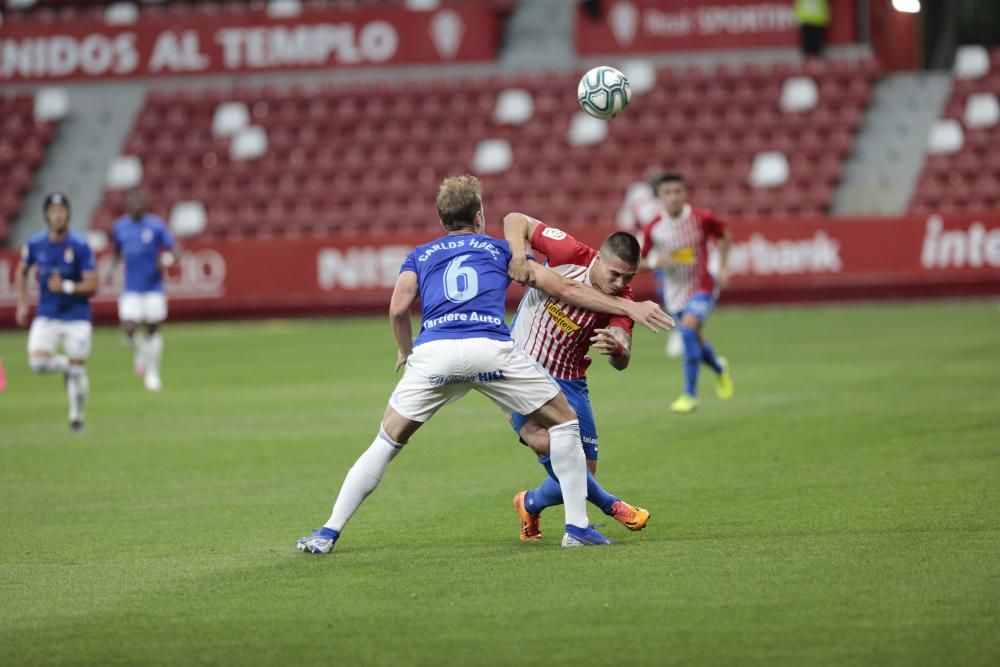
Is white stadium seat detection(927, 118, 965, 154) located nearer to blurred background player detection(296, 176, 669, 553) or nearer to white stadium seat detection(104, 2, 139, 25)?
white stadium seat detection(104, 2, 139, 25)

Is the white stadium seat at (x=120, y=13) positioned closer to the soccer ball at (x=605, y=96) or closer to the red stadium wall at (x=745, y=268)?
the red stadium wall at (x=745, y=268)

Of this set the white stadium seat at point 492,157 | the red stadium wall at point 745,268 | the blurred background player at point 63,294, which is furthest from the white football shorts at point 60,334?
the white stadium seat at point 492,157

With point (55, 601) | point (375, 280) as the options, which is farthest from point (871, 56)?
point (55, 601)

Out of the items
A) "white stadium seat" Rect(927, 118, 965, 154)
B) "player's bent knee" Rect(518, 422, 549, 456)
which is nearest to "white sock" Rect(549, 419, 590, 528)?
"player's bent knee" Rect(518, 422, 549, 456)

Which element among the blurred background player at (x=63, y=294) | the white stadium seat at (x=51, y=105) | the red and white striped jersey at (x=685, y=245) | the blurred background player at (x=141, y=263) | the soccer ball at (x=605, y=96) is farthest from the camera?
the white stadium seat at (x=51, y=105)

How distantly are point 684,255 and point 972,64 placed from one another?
19233 mm

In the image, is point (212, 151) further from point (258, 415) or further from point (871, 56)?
point (258, 415)

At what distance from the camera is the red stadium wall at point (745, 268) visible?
2775 centimetres

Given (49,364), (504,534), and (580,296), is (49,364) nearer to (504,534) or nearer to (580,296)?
(504,534)

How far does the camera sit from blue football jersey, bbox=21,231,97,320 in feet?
49.0

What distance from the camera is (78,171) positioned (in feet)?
115

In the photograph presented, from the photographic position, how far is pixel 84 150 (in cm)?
3538

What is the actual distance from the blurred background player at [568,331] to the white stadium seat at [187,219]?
81.3 ft

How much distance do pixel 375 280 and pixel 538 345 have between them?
20653 millimetres
